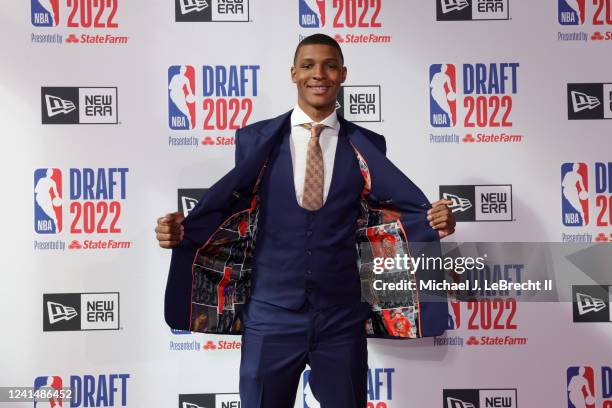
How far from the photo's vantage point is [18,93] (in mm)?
2697

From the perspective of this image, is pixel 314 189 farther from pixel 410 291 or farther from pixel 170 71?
pixel 170 71

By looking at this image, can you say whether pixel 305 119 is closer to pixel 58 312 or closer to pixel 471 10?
pixel 471 10

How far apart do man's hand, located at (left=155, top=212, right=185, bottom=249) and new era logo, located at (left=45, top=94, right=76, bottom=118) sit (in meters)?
1.08

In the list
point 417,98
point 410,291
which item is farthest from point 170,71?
point 410,291

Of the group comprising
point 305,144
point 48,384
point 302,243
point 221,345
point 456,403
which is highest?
point 305,144

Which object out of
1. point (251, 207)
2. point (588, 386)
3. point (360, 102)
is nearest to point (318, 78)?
point (251, 207)

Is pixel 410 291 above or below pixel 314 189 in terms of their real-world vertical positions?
below

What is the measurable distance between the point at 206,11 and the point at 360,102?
2.61ft

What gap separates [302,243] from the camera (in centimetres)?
188

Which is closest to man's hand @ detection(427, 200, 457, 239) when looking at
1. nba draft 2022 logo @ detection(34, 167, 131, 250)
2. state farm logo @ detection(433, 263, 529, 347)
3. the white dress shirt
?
the white dress shirt

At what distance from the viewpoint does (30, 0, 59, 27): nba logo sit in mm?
2701

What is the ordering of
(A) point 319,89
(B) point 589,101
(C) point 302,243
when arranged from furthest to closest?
1. (B) point 589,101
2. (A) point 319,89
3. (C) point 302,243

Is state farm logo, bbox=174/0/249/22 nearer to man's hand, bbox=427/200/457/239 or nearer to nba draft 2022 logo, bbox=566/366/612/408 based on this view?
man's hand, bbox=427/200/457/239

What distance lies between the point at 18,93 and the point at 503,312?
238cm
